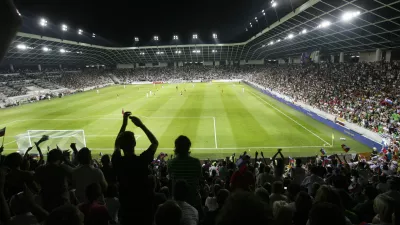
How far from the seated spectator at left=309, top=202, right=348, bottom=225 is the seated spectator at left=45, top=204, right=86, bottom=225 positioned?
2.19 metres

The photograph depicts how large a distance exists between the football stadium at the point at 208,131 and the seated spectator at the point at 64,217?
0.01 metres

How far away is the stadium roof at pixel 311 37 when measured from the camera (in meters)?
28.9

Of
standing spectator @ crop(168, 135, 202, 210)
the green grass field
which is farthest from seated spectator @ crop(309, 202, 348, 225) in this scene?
the green grass field

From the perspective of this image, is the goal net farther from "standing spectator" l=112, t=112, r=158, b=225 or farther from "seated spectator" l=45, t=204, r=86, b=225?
"seated spectator" l=45, t=204, r=86, b=225

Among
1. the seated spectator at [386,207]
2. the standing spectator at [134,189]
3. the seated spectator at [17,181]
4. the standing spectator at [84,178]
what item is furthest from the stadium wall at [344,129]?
the seated spectator at [17,181]

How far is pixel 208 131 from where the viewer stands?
93.5 feet

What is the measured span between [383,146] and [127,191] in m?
23.3

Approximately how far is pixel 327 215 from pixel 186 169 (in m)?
2.55

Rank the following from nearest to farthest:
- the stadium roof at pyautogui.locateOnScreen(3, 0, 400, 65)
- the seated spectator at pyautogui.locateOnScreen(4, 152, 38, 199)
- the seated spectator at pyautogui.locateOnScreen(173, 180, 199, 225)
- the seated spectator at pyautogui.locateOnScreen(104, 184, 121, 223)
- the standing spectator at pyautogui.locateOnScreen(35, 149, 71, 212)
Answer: the seated spectator at pyautogui.locateOnScreen(173, 180, 199, 225) < the standing spectator at pyautogui.locateOnScreen(35, 149, 71, 212) < the seated spectator at pyautogui.locateOnScreen(104, 184, 121, 223) < the seated spectator at pyautogui.locateOnScreen(4, 152, 38, 199) < the stadium roof at pyautogui.locateOnScreen(3, 0, 400, 65)

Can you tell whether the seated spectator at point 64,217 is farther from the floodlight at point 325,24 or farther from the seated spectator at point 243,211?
the floodlight at point 325,24

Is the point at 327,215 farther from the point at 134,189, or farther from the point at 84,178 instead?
the point at 84,178

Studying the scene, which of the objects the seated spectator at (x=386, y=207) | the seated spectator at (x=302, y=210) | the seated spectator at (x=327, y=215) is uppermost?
the seated spectator at (x=327, y=215)

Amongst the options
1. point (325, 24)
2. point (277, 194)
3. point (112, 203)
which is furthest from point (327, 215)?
point (325, 24)

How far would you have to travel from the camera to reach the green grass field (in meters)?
23.5
